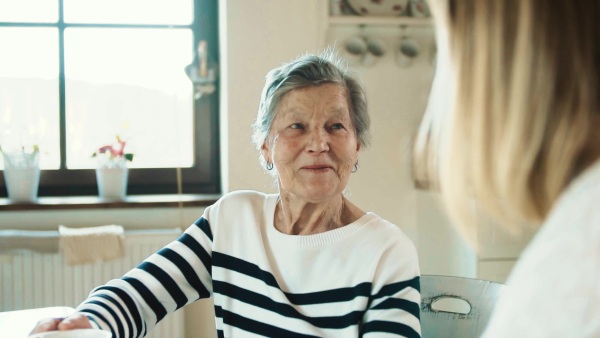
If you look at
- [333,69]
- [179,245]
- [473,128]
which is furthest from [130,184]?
[473,128]

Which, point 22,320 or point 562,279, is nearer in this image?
point 562,279

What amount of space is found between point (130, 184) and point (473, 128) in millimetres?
2474

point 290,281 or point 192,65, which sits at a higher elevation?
point 192,65

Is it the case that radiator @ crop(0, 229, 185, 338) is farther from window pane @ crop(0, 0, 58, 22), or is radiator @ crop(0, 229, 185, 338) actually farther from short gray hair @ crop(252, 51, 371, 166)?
short gray hair @ crop(252, 51, 371, 166)

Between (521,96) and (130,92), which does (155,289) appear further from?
(130,92)

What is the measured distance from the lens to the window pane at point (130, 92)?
2.85m

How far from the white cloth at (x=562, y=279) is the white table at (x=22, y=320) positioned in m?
1.14

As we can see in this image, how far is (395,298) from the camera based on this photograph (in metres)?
1.23

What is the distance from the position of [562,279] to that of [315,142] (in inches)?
39.0

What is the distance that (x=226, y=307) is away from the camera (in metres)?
1.45

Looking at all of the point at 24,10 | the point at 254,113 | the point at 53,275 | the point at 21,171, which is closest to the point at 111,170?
the point at 21,171

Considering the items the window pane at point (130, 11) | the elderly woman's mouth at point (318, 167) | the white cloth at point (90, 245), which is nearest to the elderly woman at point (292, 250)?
the elderly woman's mouth at point (318, 167)

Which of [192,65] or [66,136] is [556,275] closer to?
[192,65]

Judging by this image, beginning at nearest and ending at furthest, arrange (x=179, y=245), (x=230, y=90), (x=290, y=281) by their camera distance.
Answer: (x=290, y=281) → (x=179, y=245) → (x=230, y=90)
